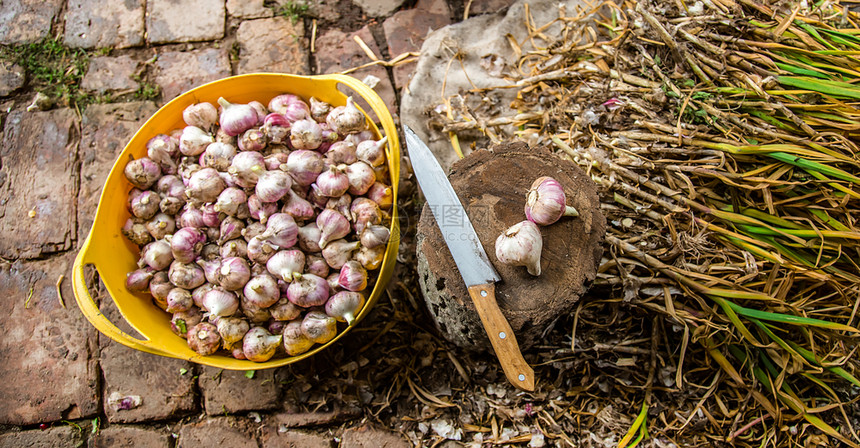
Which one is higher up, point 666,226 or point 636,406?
point 666,226

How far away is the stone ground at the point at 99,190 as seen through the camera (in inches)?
81.7

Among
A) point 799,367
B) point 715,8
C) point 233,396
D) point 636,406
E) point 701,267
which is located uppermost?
point 715,8

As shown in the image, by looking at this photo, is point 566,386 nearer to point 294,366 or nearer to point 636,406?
point 636,406

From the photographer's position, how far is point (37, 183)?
232 cm

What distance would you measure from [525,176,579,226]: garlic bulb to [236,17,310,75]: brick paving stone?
152cm

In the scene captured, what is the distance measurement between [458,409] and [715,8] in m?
1.95

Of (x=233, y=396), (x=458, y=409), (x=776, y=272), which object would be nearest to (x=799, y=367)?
(x=776, y=272)

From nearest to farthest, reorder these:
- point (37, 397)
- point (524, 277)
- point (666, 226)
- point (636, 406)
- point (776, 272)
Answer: point (524, 277)
point (776, 272)
point (666, 226)
point (636, 406)
point (37, 397)

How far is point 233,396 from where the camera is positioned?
2.11m

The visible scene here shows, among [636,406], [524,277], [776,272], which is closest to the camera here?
[524,277]

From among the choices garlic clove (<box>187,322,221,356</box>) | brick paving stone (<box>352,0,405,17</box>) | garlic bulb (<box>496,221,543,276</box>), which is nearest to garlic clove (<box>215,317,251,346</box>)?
garlic clove (<box>187,322,221,356</box>)

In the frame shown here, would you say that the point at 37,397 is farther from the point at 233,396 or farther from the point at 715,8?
the point at 715,8

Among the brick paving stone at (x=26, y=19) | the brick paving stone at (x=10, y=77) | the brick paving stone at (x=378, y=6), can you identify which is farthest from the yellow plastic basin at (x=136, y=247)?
the brick paving stone at (x=26, y=19)

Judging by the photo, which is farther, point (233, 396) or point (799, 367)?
point (233, 396)
